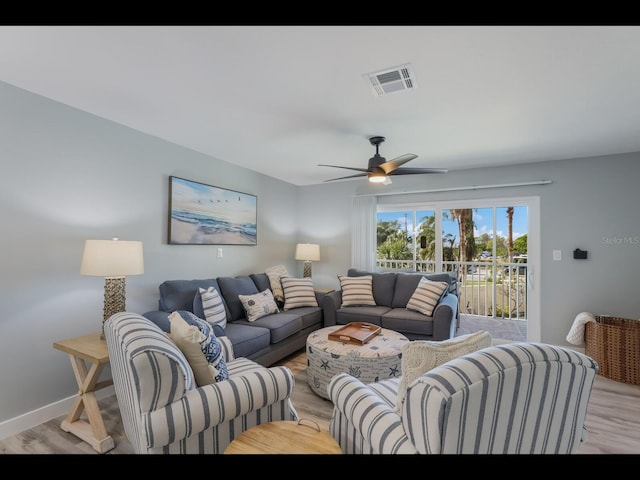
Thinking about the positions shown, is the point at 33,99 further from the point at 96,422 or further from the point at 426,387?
the point at 426,387

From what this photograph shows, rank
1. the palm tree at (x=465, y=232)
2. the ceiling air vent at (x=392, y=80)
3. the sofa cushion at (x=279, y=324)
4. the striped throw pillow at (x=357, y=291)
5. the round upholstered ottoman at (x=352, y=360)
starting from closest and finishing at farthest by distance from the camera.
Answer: the ceiling air vent at (x=392, y=80) < the round upholstered ottoman at (x=352, y=360) < the sofa cushion at (x=279, y=324) < the striped throw pillow at (x=357, y=291) < the palm tree at (x=465, y=232)

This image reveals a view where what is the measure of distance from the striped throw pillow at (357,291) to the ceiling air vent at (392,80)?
2.46 m

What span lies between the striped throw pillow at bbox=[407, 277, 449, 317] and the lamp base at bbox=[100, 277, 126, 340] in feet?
9.56

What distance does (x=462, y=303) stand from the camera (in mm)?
4648

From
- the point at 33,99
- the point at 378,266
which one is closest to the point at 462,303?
the point at 378,266

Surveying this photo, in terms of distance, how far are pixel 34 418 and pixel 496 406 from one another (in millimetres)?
2940

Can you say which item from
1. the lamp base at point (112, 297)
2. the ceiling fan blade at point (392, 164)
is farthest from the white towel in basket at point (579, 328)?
the lamp base at point (112, 297)

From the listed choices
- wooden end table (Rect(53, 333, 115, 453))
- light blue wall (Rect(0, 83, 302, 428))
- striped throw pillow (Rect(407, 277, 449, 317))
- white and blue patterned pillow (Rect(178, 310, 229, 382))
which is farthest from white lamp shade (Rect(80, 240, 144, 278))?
striped throw pillow (Rect(407, 277, 449, 317))

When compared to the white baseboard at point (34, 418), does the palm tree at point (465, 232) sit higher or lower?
higher

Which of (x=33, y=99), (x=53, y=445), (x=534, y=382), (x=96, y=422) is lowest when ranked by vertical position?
(x=53, y=445)

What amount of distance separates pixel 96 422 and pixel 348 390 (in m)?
1.69

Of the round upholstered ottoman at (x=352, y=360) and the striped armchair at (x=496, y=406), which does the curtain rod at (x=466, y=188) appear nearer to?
the round upholstered ottoman at (x=352, y=360)

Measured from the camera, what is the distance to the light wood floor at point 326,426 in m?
1.92
